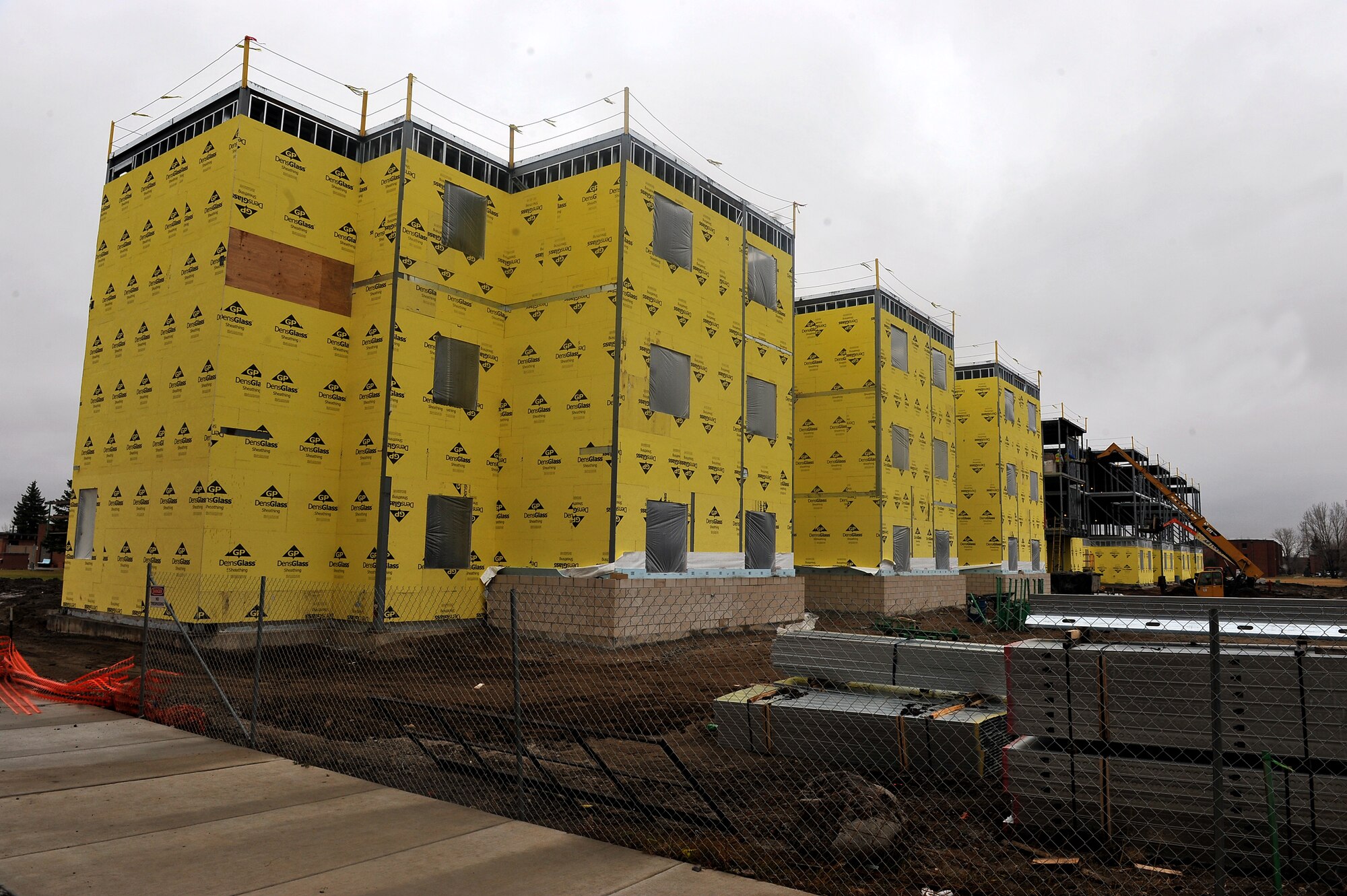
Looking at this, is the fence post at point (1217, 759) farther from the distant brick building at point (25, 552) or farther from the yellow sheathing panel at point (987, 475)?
the distant brick building at point (25, 552)

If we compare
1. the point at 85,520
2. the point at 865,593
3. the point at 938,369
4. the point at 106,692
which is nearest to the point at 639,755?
the point at 106,692

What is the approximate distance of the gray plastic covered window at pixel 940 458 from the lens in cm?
3806

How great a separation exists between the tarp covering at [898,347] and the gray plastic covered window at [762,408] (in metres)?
9.73

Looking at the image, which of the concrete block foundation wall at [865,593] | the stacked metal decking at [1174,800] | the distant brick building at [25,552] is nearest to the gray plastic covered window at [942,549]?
the concrete block foundation wall at [865,593]

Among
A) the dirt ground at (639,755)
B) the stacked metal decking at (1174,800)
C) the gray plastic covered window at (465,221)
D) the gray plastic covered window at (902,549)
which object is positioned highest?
the gray plastic covered window at (465,221)

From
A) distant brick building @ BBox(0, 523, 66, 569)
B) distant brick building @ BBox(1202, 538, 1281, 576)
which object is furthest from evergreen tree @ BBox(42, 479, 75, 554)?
distant brick building @ BBox(1202, 538, 1281, 576)

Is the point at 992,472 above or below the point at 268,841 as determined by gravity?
above

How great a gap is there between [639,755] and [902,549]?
1033 inches

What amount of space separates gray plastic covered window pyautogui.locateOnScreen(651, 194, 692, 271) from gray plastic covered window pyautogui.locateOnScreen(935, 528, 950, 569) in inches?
789

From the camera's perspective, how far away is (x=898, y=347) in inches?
1407

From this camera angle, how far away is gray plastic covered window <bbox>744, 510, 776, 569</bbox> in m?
25.5

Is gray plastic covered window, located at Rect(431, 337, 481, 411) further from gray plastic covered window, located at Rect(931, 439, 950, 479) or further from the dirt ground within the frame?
A: gray plastic covered window, located at Rect(931, 439, 950, 479)

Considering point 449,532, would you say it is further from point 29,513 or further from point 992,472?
point 29,513

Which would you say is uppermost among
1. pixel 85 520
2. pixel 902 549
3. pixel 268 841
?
pixel 85 520
